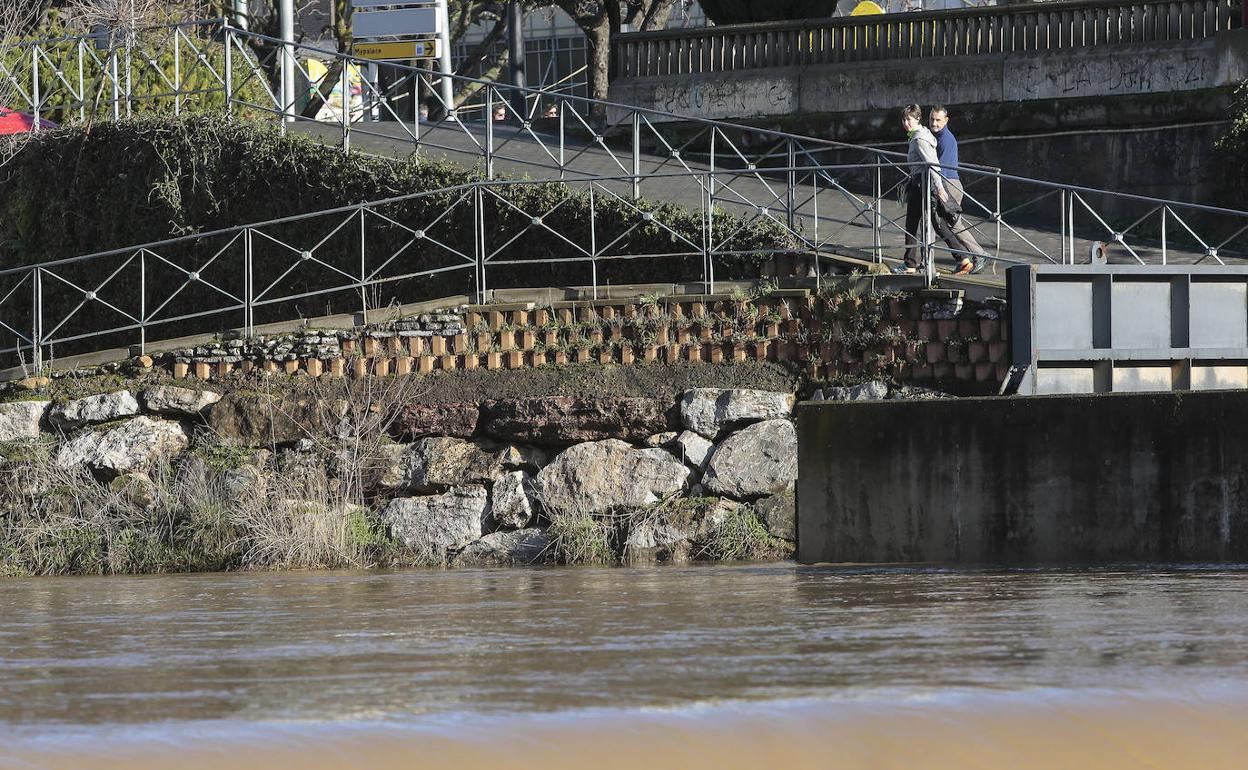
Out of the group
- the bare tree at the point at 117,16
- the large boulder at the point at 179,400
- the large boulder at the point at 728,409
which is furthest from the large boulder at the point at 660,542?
the bare tree at the point at 117,16

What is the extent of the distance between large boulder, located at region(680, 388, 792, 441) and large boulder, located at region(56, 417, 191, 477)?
4.13 meters

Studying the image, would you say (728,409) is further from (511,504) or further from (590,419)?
(511,504)

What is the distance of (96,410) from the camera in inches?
542

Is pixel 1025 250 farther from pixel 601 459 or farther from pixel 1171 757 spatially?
pixel 1171 757

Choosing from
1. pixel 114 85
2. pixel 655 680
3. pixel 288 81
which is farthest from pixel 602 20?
pixel 655 680

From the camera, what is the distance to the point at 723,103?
20.8 meters

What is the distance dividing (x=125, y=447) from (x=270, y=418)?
1.20m

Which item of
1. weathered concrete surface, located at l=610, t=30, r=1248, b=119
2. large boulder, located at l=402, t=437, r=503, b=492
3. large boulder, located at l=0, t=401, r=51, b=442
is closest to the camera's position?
large boulder, located at l=402, t=437, r=503, b=492

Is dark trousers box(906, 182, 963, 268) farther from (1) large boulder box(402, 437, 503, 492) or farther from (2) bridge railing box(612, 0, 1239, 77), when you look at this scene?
(2) bridge railing box(612, 0, 1239, 77)

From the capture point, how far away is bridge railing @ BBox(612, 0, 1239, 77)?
63.6ft

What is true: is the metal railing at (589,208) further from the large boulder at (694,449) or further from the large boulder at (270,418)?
the large boulder at (694,449)

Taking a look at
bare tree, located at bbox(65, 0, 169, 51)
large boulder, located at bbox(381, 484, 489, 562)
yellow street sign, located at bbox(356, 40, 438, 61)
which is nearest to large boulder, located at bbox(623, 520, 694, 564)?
large boulder, located at bbox(381, 484, 489, 562)

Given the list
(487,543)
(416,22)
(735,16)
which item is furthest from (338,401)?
(416,22)

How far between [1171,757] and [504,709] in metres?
Result: 1.97
